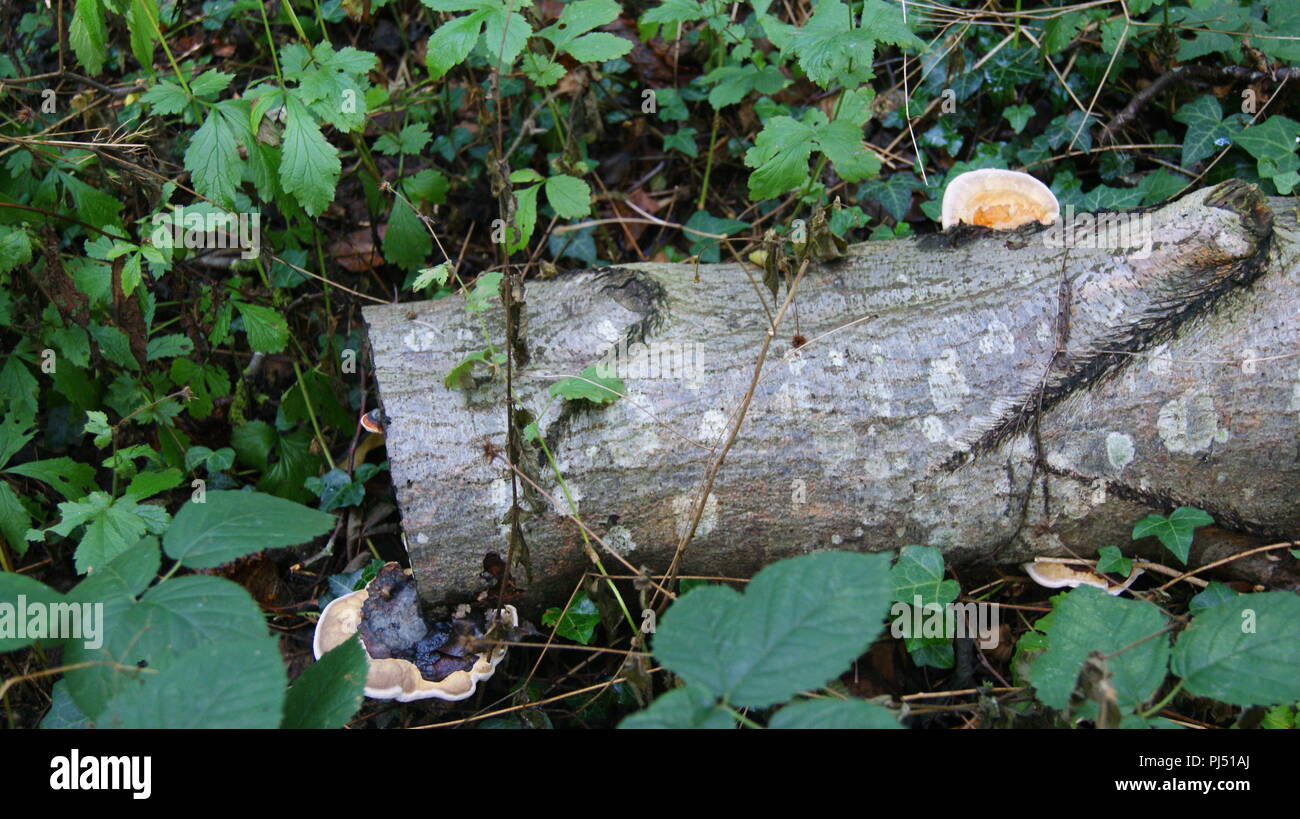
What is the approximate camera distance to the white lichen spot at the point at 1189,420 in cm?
313

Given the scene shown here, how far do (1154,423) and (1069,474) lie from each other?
1.15 feet

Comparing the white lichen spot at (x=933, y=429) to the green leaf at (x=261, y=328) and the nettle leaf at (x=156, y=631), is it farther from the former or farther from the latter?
the green leaf at (x=261, y=328)

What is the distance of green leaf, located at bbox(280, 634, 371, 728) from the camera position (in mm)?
2156

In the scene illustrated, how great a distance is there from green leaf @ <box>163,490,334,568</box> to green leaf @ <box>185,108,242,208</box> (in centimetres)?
195

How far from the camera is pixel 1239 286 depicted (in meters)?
3.16

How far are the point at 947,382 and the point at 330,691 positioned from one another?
232 centimetres

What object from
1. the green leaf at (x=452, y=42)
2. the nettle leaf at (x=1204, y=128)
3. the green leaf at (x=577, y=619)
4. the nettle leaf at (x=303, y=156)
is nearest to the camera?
the green leaf at (x=577, y=619)

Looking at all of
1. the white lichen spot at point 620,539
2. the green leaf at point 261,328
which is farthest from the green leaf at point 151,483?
the white lichen spot at point 620,539

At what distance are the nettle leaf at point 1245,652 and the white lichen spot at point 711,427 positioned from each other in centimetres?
155

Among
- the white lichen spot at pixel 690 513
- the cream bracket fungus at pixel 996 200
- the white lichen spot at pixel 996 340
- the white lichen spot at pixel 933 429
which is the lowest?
the white lichen spot at pixel 690 513

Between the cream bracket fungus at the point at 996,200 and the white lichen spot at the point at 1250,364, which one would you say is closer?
the white lichen spot at the point at 1250,364

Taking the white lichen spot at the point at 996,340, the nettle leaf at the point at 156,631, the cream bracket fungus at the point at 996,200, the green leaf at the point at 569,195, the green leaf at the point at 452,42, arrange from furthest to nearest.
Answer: the cream bracket fungus at the point at 996,200 < the green leaf at the point at 569,195 < the green leaf at the point at 452,42 < the white lichen spot at the point at 996,340 < the nettle leaf at the point at 156,631

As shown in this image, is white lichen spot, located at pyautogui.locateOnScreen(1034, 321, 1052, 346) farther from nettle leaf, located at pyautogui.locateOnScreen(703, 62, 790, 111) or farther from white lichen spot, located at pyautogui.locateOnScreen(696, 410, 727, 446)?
nettle leaf, located at pyautogui.locateOnScreen(703, 62, 790, 111)

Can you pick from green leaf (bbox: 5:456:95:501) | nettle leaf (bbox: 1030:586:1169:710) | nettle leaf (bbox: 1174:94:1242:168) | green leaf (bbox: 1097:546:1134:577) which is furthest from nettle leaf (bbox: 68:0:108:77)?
nettle leaf (bbox: 1174:94:1242:168)
